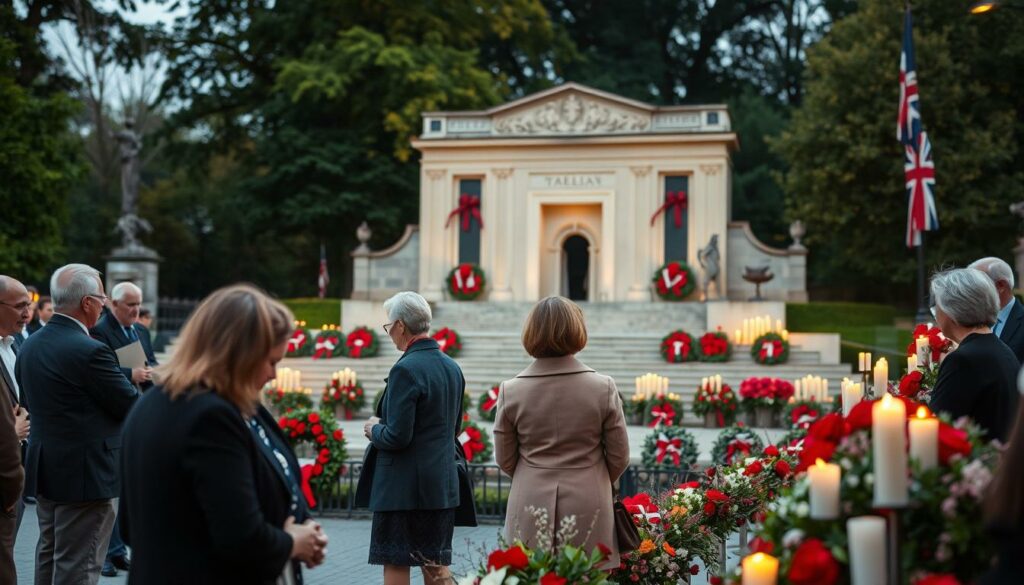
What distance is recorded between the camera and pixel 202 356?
315 centimetres

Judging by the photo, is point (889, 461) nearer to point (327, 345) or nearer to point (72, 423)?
point (72, 423)

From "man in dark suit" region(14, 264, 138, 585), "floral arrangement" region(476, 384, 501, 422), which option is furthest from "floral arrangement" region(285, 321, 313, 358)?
"man in dark suit" region(14, 264, 138, 585)

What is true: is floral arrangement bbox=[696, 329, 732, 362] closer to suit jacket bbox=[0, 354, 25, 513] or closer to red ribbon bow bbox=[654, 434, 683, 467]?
red ribbon bow bbox=[654, 434, 683, 467]

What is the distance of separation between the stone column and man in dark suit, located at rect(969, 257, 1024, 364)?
79.6ft

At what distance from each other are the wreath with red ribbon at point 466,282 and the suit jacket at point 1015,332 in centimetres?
2473

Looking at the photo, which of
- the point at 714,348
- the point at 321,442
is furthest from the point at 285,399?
the point at 714,348

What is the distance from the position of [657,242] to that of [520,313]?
192 inches

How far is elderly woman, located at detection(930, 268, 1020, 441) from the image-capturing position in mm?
4320

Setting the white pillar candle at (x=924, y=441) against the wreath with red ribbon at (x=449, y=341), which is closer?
the white pillar candle at (x=924, y=441)

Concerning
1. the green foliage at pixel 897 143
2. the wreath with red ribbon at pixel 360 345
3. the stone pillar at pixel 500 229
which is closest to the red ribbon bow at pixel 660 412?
the wreath with red ribbon at pixel 360 345

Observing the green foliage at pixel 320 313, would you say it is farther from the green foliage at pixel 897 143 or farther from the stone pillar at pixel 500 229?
the green foliage at pixel 897 143

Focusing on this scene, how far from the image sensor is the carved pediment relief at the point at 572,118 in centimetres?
3055

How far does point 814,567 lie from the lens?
281cm

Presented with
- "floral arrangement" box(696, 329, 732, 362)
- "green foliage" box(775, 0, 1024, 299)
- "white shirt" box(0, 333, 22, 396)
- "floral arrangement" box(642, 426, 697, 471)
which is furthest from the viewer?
"green foliage" box(775, 0, 1024, 299)
